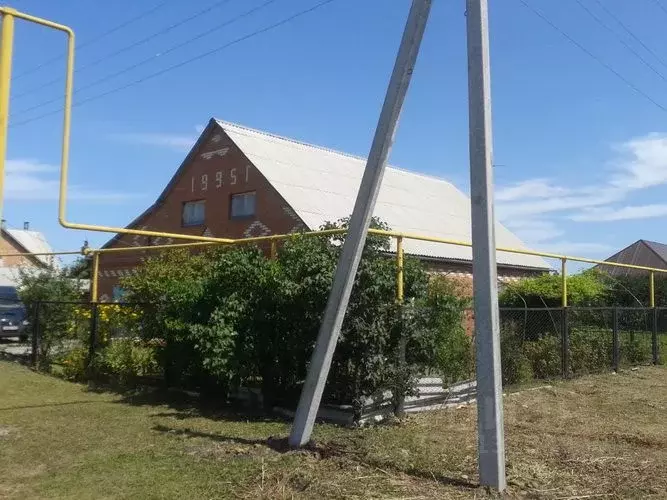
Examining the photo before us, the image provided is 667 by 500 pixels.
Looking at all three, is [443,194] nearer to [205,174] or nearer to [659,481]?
[205,174]

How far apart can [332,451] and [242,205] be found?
Result: 15881mm

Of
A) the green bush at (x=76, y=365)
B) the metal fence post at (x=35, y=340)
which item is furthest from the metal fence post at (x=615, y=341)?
the metal fence post at (x=35, y=340)

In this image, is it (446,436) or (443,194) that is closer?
(446,436)

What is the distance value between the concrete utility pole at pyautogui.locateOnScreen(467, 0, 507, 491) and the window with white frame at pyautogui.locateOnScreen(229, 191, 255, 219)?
15638 millimetres

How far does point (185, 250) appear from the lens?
13.6 metres

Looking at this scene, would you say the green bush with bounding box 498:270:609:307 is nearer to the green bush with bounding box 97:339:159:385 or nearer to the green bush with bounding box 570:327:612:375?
the green bush with bounding box 570:327:612:375

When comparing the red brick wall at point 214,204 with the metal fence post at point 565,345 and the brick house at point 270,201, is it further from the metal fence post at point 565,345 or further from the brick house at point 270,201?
the metal fence post at point 565,345

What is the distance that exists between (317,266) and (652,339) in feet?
33.4

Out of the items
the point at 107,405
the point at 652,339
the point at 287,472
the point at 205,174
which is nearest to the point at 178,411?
the point at 107,405

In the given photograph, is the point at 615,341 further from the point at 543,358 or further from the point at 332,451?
the point at 332,451

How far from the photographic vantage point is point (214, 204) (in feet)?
76.4

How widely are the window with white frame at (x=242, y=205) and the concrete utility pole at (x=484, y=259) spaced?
51.3ft

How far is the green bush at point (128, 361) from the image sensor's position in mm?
11406

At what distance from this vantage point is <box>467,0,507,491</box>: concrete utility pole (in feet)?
19.6
